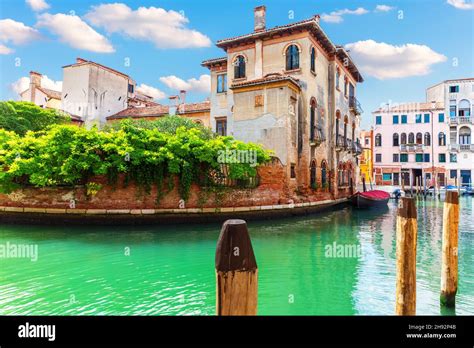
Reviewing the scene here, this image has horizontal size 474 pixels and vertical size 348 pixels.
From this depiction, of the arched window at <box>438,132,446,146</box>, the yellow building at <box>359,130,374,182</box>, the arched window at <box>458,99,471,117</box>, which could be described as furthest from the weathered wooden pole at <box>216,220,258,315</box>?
the arched window at <box>458,99,471,117</box>

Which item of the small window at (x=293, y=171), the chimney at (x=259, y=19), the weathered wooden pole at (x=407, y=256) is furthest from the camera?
the chimney at (x=259, y=19)

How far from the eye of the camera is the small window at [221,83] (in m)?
19.5

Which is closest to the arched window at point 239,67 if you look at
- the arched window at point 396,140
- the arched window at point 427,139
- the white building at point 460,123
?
the arched window at point 396,140

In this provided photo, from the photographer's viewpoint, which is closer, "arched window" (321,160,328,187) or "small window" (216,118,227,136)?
"arched window" (321,160,328,187)

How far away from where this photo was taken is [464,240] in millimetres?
9117

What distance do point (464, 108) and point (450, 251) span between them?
1326 inches

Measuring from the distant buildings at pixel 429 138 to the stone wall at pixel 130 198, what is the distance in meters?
24.3

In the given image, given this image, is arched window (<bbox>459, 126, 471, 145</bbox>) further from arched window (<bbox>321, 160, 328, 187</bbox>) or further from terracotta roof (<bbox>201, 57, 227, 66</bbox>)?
terracotta roof (<bbox>201, 57, 227, 66</bbox>)

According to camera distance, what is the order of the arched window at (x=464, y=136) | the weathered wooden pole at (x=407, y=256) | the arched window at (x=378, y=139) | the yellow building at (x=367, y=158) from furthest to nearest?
the arched window at (x=378, y=139) < the yellow building at (x=367, y=158) < the arched window at (x=464, y=136) < the weathered wooden pole at (x=407, y=256)

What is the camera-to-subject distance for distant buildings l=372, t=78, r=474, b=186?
30.7m

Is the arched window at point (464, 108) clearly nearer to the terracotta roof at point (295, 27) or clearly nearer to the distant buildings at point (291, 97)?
the distant buildings at point (291, 97)

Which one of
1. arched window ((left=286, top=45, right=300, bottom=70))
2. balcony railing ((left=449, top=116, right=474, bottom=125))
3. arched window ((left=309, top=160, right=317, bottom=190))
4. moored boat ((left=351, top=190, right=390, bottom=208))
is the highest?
arched window ((left=286, top=45, right=300, bottom=70))

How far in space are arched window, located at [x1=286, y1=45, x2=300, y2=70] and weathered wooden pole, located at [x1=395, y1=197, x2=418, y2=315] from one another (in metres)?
14.1

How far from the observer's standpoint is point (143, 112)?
23969 millimetres
